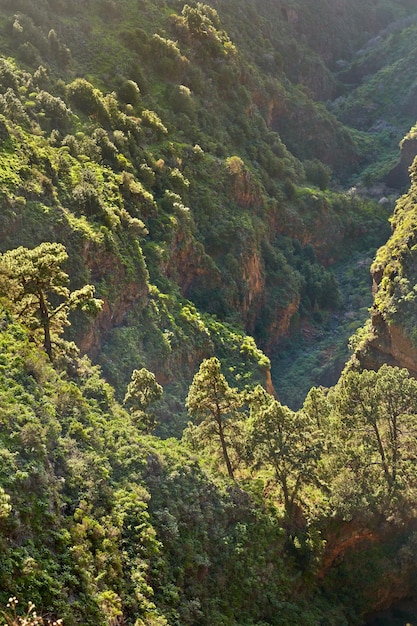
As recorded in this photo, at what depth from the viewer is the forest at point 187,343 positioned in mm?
24938

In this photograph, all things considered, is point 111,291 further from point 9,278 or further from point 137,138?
point 137,138

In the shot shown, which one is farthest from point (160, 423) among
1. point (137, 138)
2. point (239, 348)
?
point (137, 138)

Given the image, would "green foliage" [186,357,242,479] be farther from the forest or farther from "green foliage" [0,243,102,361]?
"green foliage" [0,243,102,361]

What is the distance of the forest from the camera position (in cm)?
2494

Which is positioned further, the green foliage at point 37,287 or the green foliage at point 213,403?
the green foliage at point 213,403

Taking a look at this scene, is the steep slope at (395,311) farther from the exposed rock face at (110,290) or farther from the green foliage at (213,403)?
the exposed rock face at (110,290)

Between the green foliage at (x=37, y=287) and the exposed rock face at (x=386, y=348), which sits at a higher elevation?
the exposed rock face at (x=386, y=348)

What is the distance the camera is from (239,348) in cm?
5359

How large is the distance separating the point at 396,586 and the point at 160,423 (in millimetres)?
17966

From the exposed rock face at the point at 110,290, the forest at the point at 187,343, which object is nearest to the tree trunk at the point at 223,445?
the forest at the point at 187,343


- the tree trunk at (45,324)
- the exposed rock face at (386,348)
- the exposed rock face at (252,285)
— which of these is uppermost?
the exposed rock face at (252,285)

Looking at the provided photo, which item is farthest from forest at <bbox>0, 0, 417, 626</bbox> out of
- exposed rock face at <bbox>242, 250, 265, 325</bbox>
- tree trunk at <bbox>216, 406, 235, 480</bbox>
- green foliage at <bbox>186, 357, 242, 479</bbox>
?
tree trunk at <bbox>216, 406, 235, 480</bbox>

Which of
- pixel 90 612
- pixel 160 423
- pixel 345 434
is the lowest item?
pixel 90 612

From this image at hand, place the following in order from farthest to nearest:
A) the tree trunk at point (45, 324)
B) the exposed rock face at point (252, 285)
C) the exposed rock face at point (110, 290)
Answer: the exposed rock face at point (252, 285)
the exposed rock face at point (110, 290)
the tree trunk at point (45, 324)
